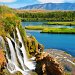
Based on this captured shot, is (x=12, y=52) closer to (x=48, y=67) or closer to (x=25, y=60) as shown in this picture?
(x=25, y=60)

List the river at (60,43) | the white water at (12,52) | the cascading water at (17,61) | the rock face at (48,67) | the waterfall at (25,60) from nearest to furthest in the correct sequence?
the rock face at (48,67) → the cascading water at (17,61) → the white water at (12,52) → the waterfall at (25,60) → the river at (60,43)

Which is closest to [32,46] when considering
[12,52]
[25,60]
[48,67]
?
[25,60]

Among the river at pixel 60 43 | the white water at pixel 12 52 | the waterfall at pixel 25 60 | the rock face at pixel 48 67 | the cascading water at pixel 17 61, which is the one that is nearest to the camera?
the rock face at pixel 48 67

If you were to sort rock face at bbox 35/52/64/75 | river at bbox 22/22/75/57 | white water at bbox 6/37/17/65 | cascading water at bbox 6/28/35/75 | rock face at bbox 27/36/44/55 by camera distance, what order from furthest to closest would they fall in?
1. river at bbox 22/22/75/57
2. rock face at bbox 27/36/44/55
3. white water at bbox 6/37/17/65
4. cascading water at bbox 6/28/35/75
5. rock face at bbox 35/52/64/75

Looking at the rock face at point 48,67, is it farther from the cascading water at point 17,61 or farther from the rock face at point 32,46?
the rock face at point 32,46

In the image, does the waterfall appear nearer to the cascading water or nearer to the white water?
the cascading water

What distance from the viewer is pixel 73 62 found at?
31688mm

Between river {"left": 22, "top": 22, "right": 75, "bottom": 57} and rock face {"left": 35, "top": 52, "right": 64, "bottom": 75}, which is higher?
rock face {"left": 35, "top": 52, "right": 64, "bottom": 75}

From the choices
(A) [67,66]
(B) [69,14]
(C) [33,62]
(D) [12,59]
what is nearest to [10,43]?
(D) [12,59]

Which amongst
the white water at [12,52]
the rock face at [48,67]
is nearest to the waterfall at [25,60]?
the white water at [12,52]

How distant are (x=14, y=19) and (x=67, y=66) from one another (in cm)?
662

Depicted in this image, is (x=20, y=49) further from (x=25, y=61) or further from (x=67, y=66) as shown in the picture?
(x=67, y=66)

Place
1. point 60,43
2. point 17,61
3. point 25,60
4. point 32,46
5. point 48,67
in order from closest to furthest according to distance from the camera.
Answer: point 48,67 → point 17,61 → point 25,60 → point 32,46 → point 60,43

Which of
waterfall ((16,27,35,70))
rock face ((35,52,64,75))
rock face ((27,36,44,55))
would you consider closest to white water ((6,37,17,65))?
waterfall ((16,27,35,70))
